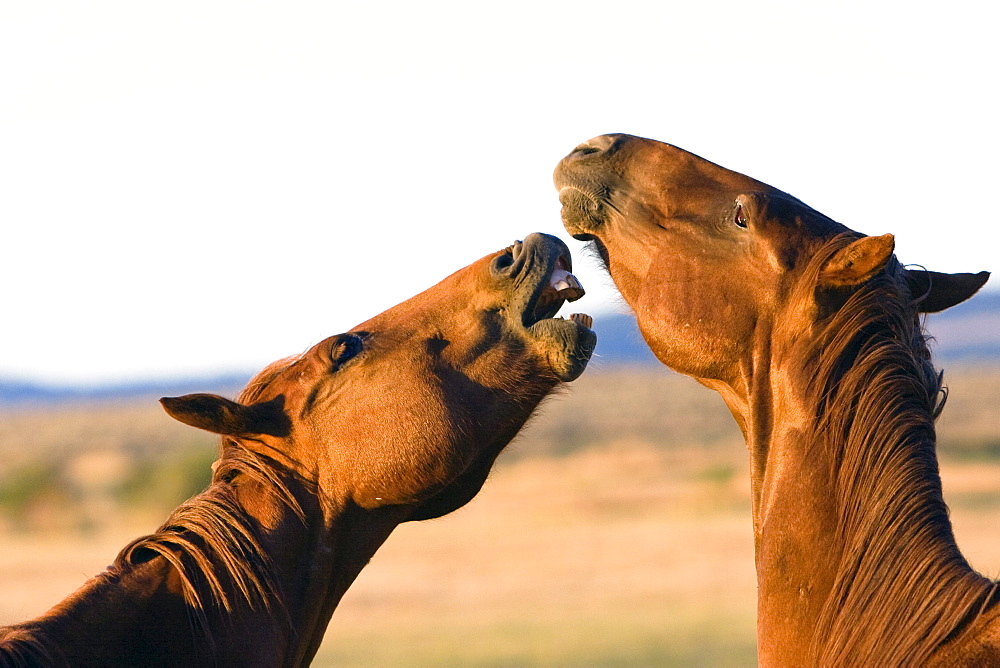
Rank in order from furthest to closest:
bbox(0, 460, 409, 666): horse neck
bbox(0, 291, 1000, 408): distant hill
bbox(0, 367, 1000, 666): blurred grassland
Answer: bbox(0, 291, 1000, 408): distant hill, bbox(0, 367, 1000, 666): blurred grassland, bbox(0, 460, 409, 666): horse neck

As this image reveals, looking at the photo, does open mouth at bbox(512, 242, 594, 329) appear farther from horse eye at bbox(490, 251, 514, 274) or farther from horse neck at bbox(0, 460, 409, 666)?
horse neck at bbox(0, 460, 409, 666)

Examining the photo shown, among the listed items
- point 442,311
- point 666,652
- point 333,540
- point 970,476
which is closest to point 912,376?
point 442,311

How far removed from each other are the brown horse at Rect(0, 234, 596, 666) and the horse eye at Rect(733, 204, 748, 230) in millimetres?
791

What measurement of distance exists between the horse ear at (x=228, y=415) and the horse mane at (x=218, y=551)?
0.15m

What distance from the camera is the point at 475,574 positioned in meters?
21.0

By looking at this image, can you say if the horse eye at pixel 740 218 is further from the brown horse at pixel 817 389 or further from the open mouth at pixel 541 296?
the open mouth at pixel 541 296

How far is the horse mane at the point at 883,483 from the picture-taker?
12.0 feet

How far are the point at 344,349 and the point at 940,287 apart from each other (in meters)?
2.30

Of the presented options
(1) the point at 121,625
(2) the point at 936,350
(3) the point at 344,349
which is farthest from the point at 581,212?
(2) the point at 936,350

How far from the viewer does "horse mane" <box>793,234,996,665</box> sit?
3.66 m

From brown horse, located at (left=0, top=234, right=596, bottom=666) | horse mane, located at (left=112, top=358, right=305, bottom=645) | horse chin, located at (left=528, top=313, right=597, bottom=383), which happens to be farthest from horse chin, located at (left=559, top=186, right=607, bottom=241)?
horse mane, located at (left=112, top=358, right=305, bottom=645)

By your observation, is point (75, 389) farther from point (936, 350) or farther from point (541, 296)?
point (541, 296)

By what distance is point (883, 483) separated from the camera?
3859 millimetres

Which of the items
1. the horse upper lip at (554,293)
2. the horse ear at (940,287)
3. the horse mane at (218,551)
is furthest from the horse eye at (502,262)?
the horse ear at (940,287)
